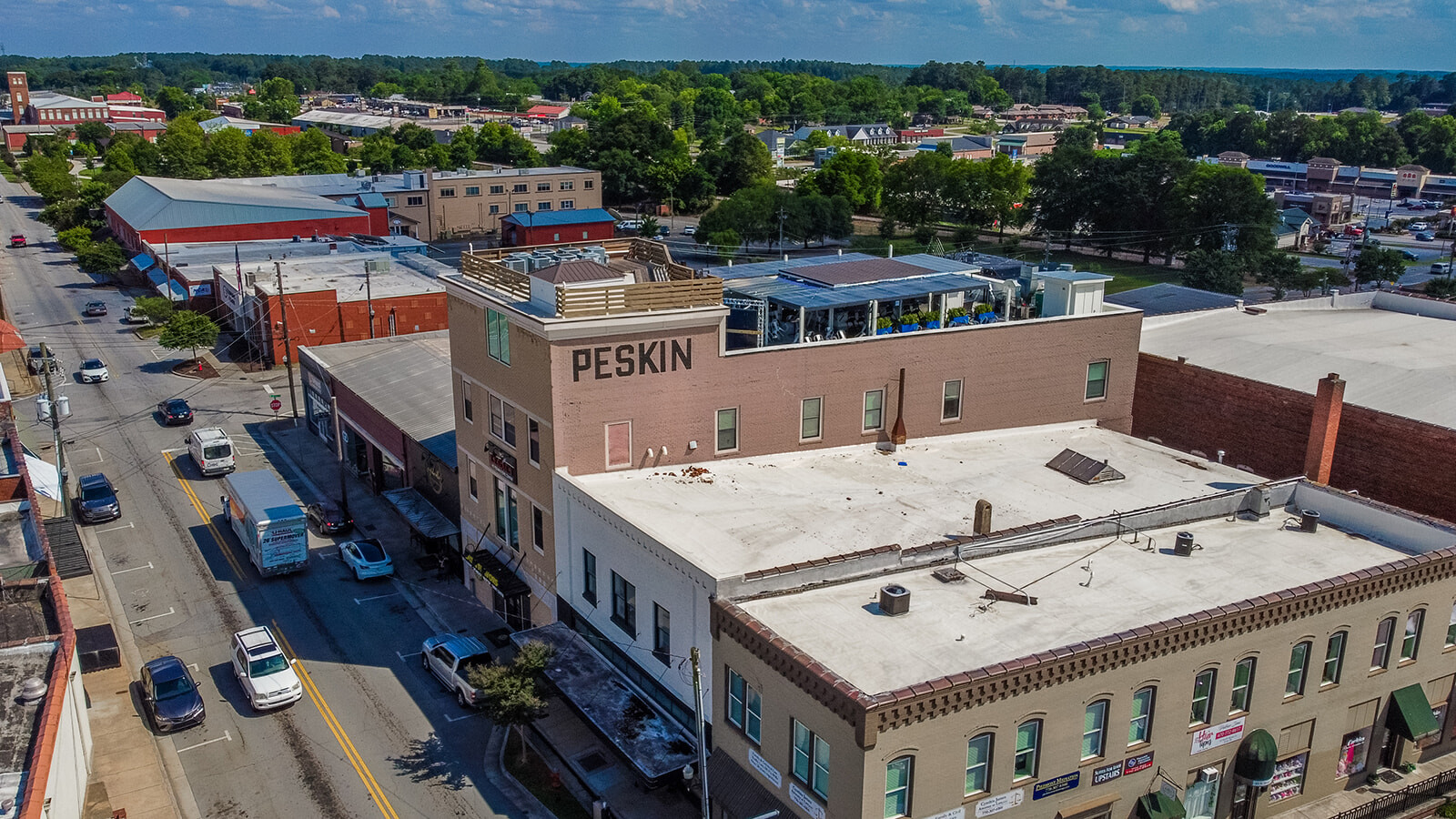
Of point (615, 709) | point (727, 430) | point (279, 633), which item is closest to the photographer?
point (615, 709)

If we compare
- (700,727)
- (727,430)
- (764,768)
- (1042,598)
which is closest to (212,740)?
(700,727)

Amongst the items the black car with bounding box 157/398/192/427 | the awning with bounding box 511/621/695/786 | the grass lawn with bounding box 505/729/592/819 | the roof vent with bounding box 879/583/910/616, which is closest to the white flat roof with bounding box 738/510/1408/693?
the roof vent with bounding box 879/583/910/616

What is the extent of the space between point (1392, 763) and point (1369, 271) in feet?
308

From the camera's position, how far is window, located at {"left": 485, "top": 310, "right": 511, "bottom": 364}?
37188 millimetres

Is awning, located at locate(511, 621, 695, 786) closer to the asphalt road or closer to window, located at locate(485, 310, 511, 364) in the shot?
the asphalt road

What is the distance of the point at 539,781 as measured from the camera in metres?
32.2

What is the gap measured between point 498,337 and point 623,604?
10.4 metres

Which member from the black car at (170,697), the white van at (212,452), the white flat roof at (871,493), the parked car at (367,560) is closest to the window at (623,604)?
the white flat roof at (871,493)

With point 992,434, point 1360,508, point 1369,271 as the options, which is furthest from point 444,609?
point 1369,271

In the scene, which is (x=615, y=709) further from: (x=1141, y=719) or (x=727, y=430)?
(x=1141, y=719)

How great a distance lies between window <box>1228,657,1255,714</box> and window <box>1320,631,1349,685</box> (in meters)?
2.60

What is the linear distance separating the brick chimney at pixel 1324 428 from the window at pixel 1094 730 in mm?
16495

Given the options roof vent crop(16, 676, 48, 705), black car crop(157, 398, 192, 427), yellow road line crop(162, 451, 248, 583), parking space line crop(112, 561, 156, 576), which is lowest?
parking space line crop(112, 561, 156, 576)

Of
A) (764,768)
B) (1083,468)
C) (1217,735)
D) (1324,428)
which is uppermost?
(1324,428)
